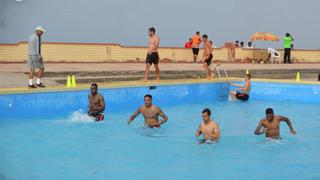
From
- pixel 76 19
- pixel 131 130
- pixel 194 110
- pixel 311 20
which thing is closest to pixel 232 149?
pixel 131 130

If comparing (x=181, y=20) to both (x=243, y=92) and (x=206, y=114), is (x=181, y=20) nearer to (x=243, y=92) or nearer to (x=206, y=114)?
(x=243, y=92)

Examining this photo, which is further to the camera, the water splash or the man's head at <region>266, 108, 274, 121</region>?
the water splash

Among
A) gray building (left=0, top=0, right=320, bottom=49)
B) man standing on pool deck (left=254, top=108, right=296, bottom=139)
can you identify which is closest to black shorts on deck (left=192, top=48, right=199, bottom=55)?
gray building (left=0, top=0, right=320, bottom=49)

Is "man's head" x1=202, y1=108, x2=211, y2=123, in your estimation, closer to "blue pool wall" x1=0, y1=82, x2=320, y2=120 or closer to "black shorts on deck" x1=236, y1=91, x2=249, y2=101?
"blue pool wall" x1=0, y1=82, x2=320, y2=120

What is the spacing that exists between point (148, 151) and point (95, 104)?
271cm

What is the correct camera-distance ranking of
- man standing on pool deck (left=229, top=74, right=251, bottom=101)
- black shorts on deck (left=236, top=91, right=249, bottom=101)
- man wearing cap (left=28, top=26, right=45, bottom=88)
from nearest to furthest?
man wearing cap (left=28, top=26, right=45, bottom=88), man standing on pool deck (left=229, top=74, right=251, bottom=101), black shorts on deck (left=236, top=91, right=249, bottom=101)

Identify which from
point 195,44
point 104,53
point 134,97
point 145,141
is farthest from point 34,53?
point 195,44

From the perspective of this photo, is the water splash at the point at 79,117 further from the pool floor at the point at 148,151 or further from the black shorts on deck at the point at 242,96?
the black shorts on deck at the point at 242,96

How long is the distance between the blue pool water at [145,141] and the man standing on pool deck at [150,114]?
0.19 m

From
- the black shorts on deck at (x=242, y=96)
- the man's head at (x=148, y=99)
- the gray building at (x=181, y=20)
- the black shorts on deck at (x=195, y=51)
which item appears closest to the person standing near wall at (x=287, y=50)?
the gray building at (x=181, y=20)

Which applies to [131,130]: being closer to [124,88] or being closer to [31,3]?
[124,88]

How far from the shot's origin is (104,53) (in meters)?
23.1

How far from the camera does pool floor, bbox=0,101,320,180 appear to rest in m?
6.55

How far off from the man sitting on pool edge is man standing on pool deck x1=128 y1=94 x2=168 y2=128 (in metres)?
1.19
